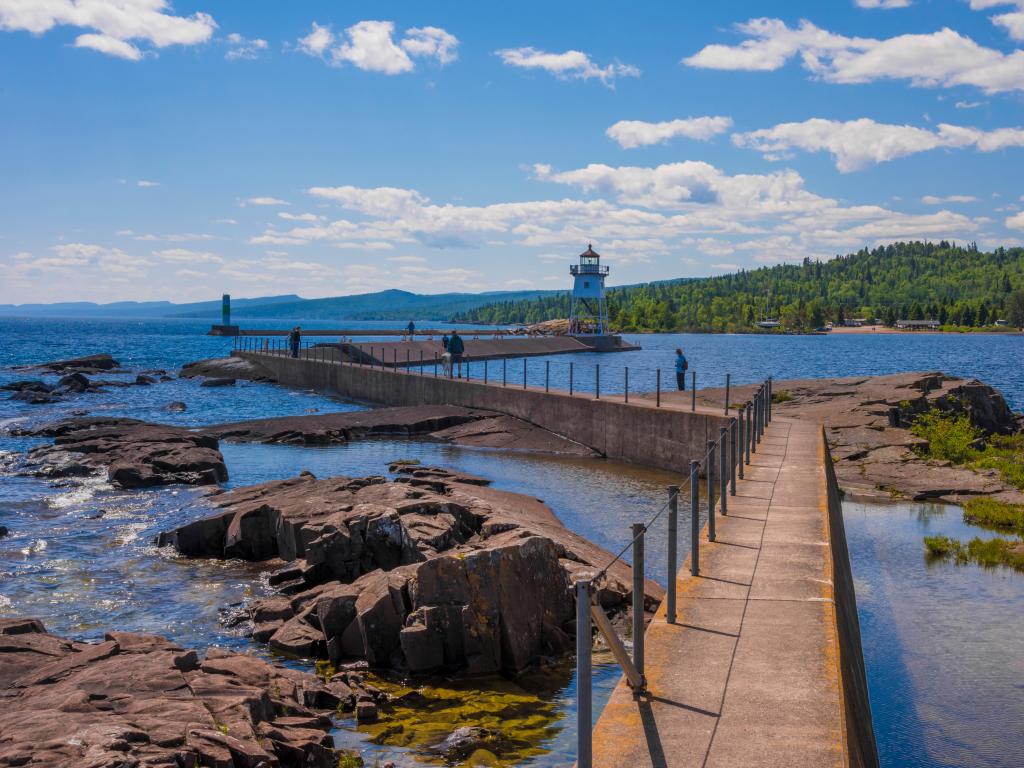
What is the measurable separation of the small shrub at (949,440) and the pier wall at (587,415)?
5.93 m

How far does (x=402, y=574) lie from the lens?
430 inches

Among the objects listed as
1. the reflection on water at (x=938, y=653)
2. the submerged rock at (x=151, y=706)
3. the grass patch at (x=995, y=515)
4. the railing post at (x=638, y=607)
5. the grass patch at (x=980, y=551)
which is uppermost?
the railing post at (x=638, y=607)

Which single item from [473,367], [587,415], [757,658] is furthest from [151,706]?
[473,367]

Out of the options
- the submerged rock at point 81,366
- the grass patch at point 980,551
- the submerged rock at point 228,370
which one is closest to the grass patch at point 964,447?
the grass patch at point 980,551

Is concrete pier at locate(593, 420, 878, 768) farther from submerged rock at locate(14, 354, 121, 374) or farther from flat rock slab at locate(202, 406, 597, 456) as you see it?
submerged rock at locate(14, 354, 121, 374)

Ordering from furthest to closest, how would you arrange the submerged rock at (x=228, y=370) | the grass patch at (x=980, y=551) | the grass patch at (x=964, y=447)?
the submerged rock at (x=228, y=370) → the grass patch at (x=964, y=447) → the grass patch at (x=980, y=551)

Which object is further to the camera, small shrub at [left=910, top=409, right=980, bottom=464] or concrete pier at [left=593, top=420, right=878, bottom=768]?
small shrub at [left=910, top=409, right=980, bottom=464]

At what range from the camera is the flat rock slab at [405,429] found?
96.8 ft

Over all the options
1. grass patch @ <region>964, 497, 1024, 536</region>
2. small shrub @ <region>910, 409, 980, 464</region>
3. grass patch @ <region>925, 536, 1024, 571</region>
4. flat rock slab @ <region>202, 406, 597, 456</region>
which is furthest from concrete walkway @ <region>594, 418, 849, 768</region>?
flat rock slab @ <region>202, 406, 597, 456</region>

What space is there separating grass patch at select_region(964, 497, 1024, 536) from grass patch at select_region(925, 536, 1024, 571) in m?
1.45

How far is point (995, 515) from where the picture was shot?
712 inches

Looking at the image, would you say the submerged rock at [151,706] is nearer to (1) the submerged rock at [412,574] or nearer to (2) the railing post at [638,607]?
(1) the submerged rock at [412,574]

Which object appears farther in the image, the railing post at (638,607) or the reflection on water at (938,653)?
the reflection on water at (938,653)

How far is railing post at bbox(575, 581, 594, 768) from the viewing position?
464 centimetres
